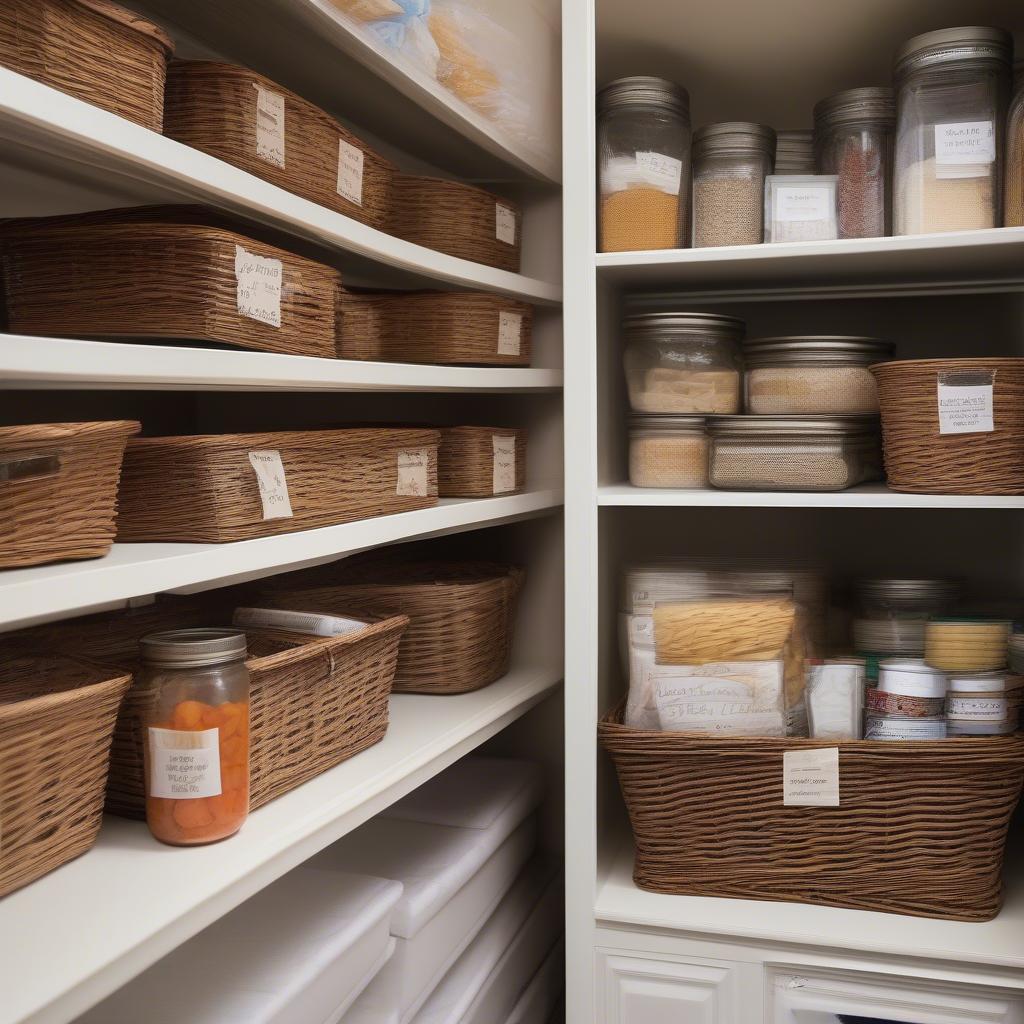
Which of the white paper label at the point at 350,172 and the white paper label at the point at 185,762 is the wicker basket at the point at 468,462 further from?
the white paper label at the point at 185,762

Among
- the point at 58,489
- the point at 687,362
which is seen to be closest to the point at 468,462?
the point at 687,362

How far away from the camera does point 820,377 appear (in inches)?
66.1

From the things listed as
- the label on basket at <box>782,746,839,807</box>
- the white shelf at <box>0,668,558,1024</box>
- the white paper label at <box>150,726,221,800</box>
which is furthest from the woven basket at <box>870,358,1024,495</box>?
the white paper label at <box>150,726,221,800</box>

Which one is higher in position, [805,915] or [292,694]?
[292,694]

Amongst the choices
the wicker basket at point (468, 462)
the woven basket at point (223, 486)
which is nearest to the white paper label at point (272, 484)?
the woven basket at point (223, 486)

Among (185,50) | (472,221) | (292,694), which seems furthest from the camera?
(472,221)

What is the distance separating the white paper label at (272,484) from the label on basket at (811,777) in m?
0.84

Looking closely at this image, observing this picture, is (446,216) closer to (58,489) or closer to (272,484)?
(272,484)

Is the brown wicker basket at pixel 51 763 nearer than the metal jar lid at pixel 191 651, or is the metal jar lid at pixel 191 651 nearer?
the brown wicker basket at pixel 51 763

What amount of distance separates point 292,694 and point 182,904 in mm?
342

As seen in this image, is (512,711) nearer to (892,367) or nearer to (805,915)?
(805,915)

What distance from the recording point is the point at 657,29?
69.6 inches

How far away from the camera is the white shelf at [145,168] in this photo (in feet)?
2.86

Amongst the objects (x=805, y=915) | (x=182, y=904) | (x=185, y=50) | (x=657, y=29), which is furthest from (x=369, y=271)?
(x=805, y=915)
